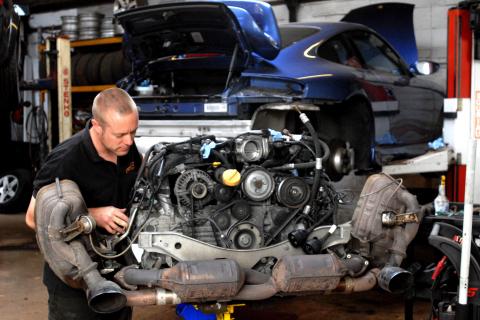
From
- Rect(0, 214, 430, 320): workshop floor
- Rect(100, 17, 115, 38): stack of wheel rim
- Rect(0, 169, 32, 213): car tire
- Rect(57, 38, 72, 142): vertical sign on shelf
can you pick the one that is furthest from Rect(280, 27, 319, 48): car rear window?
Rect(100, 17, 115, 38): stack of wheel rim

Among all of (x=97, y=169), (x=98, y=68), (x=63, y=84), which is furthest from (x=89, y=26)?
(x=97, y=169)

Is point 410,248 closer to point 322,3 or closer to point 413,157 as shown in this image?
point 413,157

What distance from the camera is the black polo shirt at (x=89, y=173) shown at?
317 cm

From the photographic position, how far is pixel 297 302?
4816 millimetres

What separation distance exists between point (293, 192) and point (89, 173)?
1055 mm

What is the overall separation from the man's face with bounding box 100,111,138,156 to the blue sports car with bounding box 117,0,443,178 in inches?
69.4

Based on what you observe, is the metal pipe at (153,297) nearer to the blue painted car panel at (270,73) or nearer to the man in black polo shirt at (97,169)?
the man in black polo shirt at (97,169)

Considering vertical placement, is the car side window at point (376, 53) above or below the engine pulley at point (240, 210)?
above

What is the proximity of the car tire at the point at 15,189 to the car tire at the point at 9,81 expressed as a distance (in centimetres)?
241

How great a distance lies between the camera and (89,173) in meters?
3.23

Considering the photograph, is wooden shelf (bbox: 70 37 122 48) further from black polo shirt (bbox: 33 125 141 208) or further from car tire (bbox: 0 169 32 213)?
black polo shirt (bbox: 33 125 141 208)

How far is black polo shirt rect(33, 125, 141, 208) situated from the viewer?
317 centimetres

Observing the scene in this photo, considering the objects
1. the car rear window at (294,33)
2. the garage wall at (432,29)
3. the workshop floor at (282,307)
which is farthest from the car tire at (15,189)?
the garage wall at (432,29)

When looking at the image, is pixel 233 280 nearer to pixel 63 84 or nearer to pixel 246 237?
pixel 246 237
